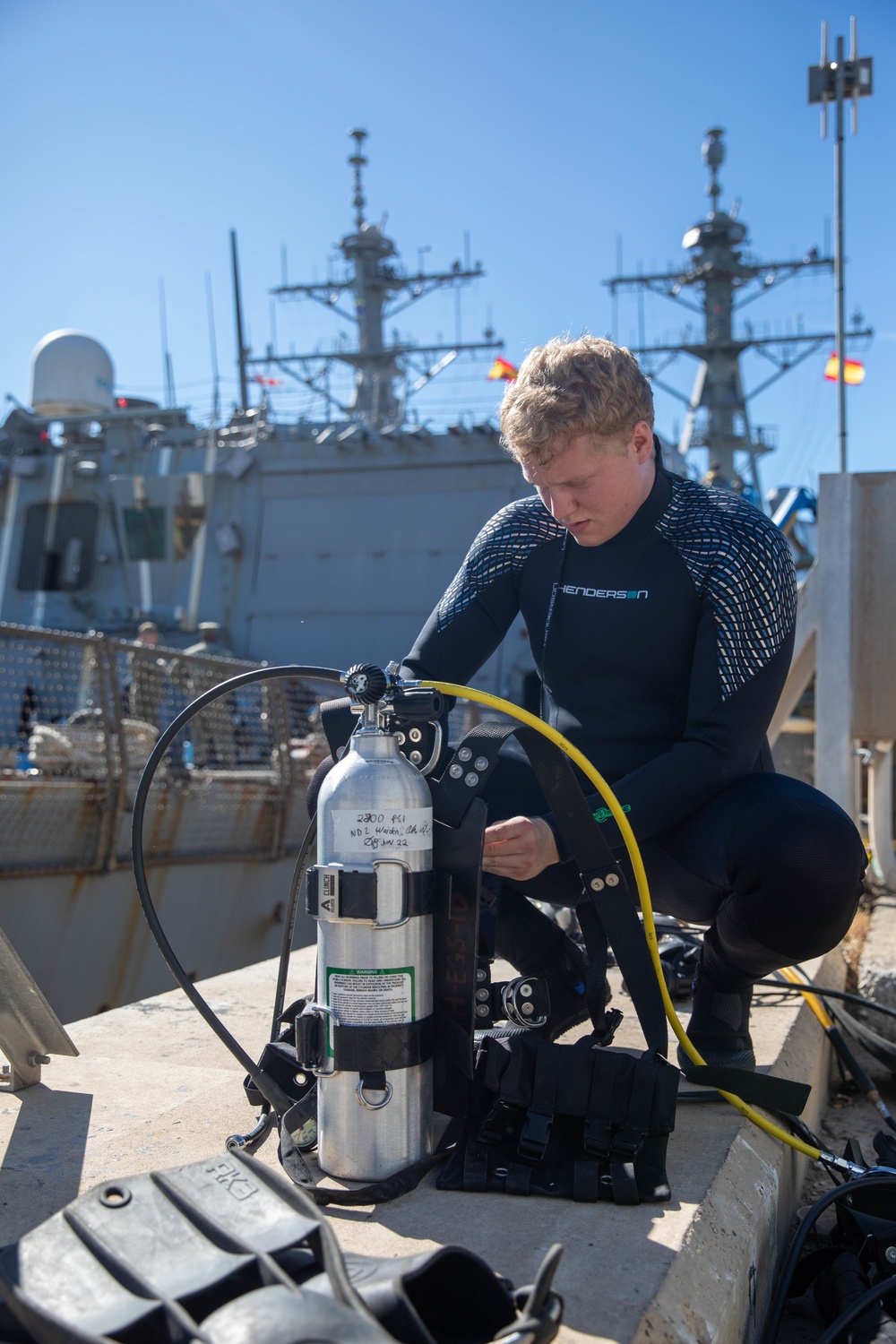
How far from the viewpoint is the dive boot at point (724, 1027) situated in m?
1.87

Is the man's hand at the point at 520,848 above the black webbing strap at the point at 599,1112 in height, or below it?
above

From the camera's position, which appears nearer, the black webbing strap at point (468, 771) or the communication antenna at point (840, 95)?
the black webbing strap at point (468, 771)

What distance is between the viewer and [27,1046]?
177cm

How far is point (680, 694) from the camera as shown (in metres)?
1.96

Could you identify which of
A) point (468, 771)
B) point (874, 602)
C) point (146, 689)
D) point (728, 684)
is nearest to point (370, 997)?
point (468, 771)

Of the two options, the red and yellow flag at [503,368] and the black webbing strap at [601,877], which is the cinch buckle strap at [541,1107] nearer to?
the black webbing strap at [601,877]

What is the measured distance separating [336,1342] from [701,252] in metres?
29.7

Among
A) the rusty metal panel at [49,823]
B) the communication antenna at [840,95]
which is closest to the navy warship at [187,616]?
the rusty metal panel at [49,823]

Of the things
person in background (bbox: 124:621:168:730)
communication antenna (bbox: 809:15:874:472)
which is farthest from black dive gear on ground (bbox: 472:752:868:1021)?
communication antenna (bbox: 809:15:874:472)

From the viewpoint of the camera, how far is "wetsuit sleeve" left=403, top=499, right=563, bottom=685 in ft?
6.92

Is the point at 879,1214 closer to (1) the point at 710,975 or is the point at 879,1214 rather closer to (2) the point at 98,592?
(1) the point at 710,975

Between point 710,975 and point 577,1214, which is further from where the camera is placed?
point 710,975

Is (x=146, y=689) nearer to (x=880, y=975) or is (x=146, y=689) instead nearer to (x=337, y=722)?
(x=880, y=975)

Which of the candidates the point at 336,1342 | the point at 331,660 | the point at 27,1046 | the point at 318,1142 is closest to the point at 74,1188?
the point at 318,1142
